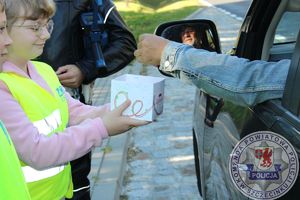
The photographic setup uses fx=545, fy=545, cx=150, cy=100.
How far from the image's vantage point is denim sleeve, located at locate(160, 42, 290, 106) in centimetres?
183

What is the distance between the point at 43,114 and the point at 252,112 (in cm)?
78

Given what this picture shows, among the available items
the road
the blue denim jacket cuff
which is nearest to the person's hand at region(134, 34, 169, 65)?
the blue denim jacket cuff

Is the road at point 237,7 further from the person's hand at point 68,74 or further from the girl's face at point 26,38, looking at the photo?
the girl's face at point 26,38

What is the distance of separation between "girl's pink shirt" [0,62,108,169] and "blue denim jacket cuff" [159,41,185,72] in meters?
0.34

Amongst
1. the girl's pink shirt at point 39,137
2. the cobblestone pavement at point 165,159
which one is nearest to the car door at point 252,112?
the girl's pink shirt at point 39,137

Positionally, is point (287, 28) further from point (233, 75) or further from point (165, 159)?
point (165, 159)

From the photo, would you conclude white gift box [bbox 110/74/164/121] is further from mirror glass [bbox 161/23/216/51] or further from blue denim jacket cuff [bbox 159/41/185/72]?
mirror glass [bbox 161/23/216/51]

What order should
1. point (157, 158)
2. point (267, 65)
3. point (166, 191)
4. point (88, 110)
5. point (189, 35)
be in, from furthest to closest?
point (157, 158) → point (166, 191) → point (189, 35) → point (88, 110) → point (267, 65)

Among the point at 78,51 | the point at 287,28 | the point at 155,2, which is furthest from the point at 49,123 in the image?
the point at 155,2

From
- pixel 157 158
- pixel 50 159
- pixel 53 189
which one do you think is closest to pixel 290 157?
pixel 50 159

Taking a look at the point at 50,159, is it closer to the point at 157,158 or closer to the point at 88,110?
the point at 88,110

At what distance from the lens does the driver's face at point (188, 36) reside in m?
2.62

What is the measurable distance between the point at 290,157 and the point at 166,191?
3087mm

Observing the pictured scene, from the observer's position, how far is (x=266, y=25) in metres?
2.70
